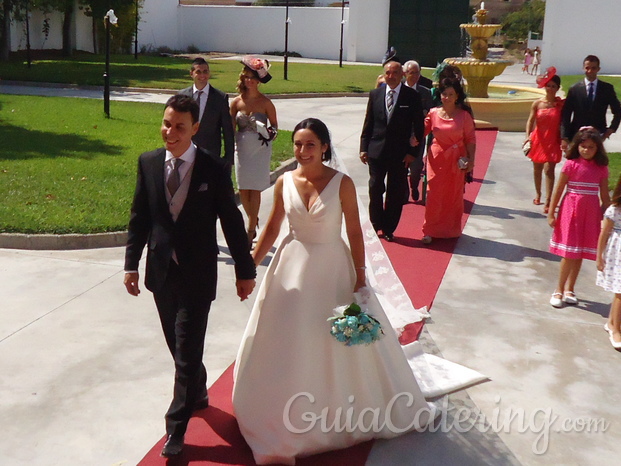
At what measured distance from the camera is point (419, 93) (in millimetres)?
10055

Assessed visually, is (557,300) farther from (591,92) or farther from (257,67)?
(591,92)

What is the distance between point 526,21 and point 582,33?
2922 centimetres

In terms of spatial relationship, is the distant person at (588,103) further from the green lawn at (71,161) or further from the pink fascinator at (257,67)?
the green lawn at (71,161)

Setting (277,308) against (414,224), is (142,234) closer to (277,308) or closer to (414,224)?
(277,308)

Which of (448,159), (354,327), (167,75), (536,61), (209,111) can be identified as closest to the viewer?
(354,327)

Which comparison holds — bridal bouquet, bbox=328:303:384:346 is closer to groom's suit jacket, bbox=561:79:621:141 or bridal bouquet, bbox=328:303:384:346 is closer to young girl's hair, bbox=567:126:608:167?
young girl's hair, bbox=567:126:608:167

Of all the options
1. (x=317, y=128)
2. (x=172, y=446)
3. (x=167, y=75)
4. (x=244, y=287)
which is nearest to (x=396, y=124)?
(x=317, y=128)

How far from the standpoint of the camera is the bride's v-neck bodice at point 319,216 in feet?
15.1

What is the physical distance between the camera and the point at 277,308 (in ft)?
14.9

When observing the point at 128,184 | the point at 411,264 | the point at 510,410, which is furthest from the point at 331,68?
the point at 510,410

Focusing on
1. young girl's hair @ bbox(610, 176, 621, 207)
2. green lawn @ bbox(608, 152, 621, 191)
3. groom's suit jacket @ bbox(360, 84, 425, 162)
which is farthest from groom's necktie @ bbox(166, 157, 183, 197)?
green lawn @ bbox(608, 152, 621, 191)

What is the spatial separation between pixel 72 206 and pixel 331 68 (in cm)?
3259

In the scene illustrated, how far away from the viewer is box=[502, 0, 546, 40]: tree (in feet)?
231

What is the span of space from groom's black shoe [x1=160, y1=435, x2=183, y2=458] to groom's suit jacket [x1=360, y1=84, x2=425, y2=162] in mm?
5262
